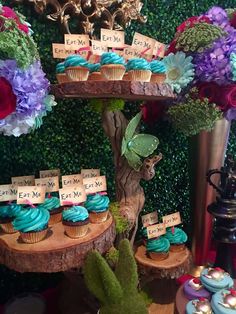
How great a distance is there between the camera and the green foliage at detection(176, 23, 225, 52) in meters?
1.05

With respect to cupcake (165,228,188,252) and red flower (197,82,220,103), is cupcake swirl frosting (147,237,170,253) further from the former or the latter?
red flower (197,82,220,103)

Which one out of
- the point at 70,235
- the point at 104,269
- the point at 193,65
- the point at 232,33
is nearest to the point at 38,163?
the point at 70,235

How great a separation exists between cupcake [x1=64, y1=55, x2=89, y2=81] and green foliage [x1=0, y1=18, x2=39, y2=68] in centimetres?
13

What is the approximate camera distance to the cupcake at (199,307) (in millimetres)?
876

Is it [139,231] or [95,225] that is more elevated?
[95,225]

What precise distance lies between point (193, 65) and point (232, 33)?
0.16 m

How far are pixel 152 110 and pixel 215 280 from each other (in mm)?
669

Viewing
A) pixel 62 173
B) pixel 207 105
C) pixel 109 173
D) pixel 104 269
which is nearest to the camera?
pixel 104 269

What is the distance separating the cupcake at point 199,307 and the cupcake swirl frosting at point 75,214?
1.22 ft

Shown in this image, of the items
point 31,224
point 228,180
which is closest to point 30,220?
point 31,224

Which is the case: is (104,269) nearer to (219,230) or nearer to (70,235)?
(70,235)

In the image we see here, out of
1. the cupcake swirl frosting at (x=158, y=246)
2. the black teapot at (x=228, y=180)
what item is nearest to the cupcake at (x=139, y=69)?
the black teapot at (x=228, y=180)

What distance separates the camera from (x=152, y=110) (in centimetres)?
132

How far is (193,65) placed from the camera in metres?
A: 1.09
